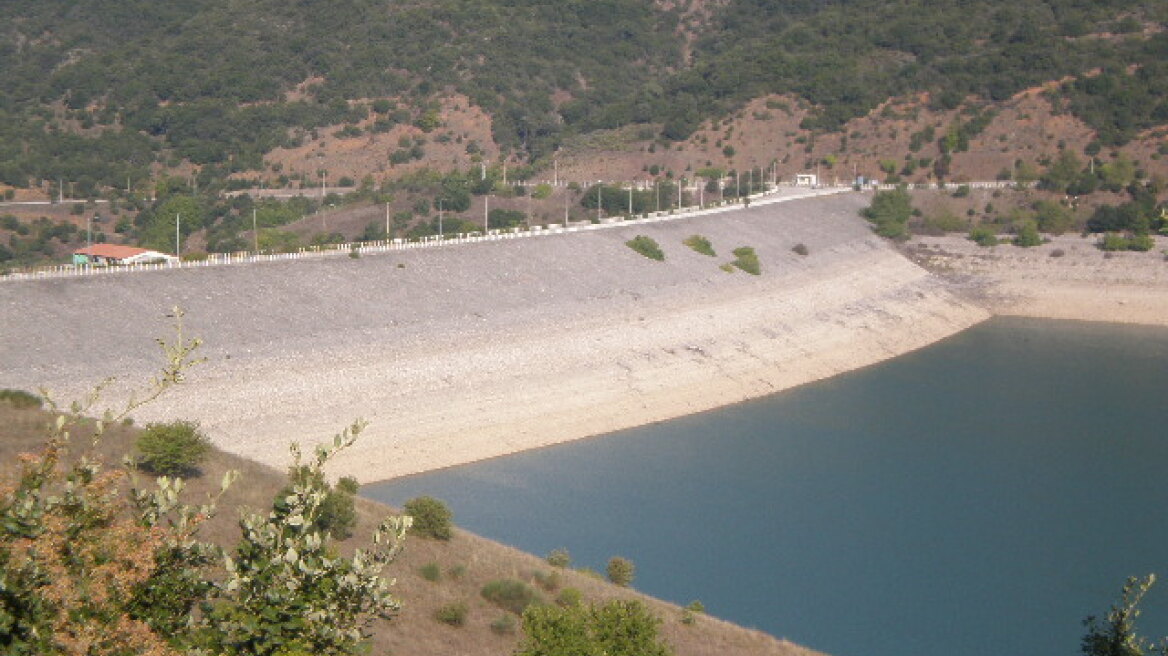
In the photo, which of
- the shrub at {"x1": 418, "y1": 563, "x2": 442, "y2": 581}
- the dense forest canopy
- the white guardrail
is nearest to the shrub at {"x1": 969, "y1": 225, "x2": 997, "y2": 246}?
the white guardrail

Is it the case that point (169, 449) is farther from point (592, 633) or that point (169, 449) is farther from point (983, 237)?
point (983, 237)

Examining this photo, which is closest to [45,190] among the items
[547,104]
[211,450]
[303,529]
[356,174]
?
[356,174]

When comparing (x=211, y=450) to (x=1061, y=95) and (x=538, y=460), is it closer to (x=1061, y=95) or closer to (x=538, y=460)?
(x=538, y=460)

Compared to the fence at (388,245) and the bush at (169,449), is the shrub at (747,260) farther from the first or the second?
the bush at (169,449)

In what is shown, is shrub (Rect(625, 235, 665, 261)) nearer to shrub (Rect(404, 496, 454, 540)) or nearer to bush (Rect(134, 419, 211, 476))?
bush (Rect(134, 419, 211, 476))

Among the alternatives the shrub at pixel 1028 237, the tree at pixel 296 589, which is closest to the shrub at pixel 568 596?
the tree at pixel 296 589
